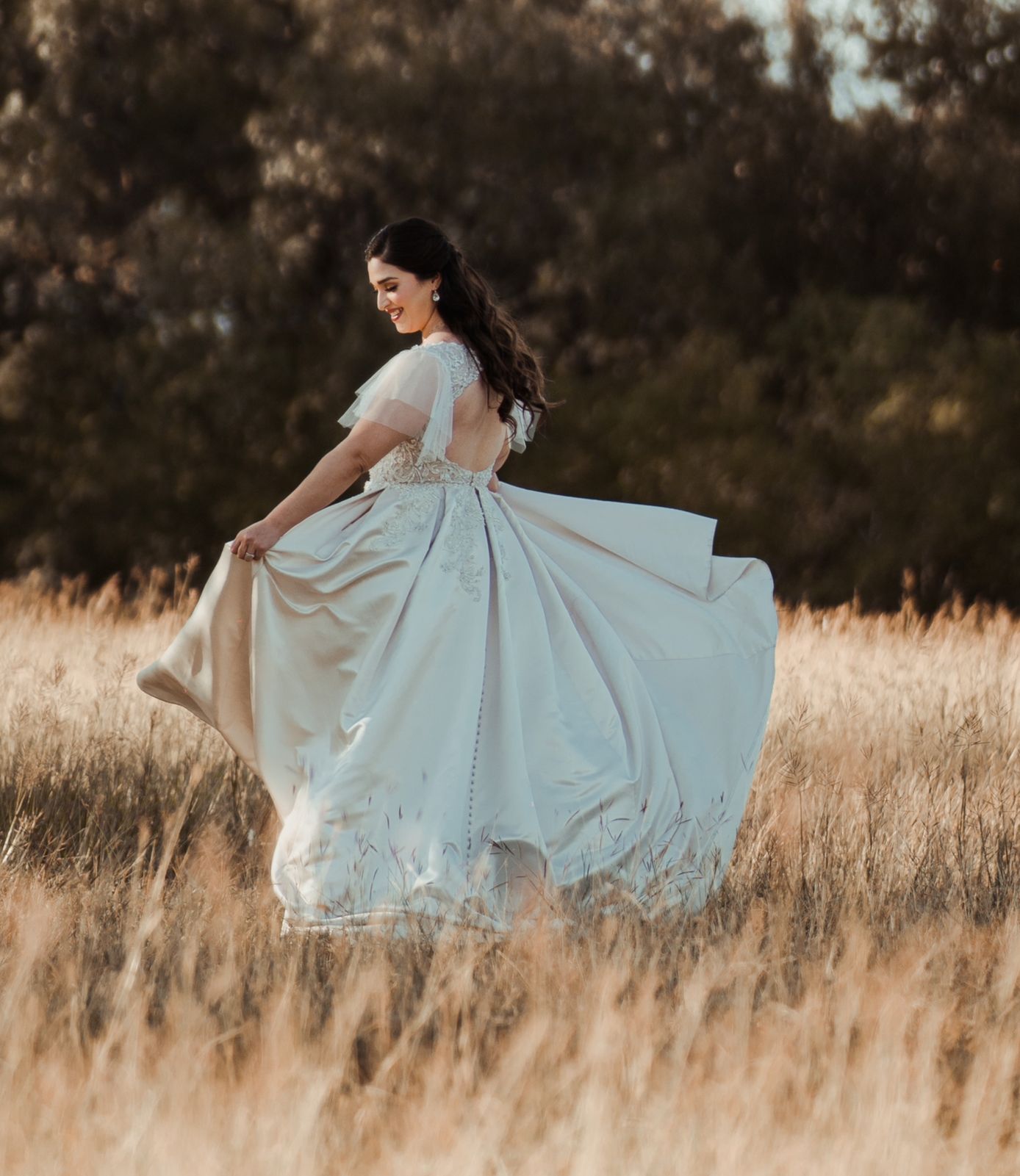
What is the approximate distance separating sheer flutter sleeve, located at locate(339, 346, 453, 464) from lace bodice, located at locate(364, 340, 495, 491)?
5cm

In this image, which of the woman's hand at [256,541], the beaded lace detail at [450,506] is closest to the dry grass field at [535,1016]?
the woman's hand at [256,541]

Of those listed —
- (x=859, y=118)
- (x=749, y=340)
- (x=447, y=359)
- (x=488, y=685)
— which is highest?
(x=859, y=118)

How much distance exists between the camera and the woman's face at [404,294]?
379 cm

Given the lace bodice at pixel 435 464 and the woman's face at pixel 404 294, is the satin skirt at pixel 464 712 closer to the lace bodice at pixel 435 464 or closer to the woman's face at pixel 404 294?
the lace bodice at pixel 435 464

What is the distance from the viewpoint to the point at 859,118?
13.8 metres

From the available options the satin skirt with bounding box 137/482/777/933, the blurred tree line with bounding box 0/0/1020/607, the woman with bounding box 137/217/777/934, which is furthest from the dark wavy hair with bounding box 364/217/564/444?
the blurred tree line with bounding box 0/0/1020/607

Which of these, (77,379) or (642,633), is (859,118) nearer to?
(77,379)

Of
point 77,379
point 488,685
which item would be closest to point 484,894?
point 488,685

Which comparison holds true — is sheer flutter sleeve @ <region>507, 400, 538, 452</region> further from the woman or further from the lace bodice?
the lace bodice

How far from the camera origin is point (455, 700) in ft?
Result: 11.4

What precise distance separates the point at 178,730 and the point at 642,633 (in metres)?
2.08

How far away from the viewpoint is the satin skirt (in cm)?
335

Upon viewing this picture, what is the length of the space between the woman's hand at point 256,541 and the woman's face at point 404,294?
0.63m

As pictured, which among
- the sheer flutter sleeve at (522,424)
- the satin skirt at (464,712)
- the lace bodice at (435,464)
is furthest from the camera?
the sheer flutter sleeve at (522,424)
